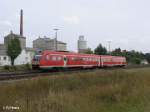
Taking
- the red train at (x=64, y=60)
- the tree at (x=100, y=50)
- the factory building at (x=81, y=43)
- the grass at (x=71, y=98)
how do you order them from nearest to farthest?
the grass at (x=71, y=98) < the red train at (x=64, y=60) < the tree at (x=100, y=50) < the factory building at (x=81, y=43)

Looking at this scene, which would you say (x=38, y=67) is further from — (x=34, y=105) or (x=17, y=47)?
(x=17, y=47)

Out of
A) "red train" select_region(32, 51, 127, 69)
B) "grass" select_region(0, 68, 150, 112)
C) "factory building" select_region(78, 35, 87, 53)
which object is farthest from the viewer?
"factory building" select_region(78, 35, 87, 53)

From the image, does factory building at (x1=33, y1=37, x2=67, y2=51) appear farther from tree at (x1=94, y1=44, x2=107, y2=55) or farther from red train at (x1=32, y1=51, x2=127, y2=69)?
red train at (x1=32, y1=51, x2=127, y2=69)

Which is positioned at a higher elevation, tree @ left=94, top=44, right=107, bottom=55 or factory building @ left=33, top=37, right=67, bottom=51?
factory building @ left=33, top=37, right=67, bottom=51

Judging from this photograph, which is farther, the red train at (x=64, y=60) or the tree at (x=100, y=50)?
the tree at (x=100, y=50)

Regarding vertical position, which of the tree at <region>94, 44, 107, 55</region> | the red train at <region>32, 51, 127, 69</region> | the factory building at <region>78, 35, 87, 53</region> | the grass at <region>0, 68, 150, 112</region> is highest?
the factory building at <region>78, 35, 87, 53</region>

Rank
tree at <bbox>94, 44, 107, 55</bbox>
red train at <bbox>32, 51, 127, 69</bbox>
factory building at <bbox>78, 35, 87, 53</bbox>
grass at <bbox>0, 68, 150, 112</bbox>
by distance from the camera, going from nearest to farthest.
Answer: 1. grass at <bbox>0, 68, 150, 112</bbox>
2. red train at <bbox>32, 51, 127, 69</bbox>
3. tree at <bbox>94, 44, 107, 55</bbox>
4. factory building at <bbox>78, 35, 87, 53</bbox>

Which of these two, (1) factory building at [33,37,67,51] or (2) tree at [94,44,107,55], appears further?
(1) factory building at [33,37,67,51]

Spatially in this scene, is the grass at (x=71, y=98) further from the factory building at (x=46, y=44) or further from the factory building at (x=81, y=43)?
the factory building at (x=46, y=44)

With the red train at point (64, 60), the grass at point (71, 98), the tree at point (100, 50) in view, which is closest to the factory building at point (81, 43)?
the tree at point (100, 50)

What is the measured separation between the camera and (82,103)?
9.85m

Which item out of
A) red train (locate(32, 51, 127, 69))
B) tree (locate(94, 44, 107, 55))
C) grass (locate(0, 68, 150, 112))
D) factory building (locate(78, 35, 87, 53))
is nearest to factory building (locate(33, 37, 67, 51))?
factory building (locate(78, 35, 87, 53))

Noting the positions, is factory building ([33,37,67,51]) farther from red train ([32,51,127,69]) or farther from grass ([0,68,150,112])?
grass ([0,68,150,112])

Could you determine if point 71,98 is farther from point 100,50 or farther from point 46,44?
point 46,44
